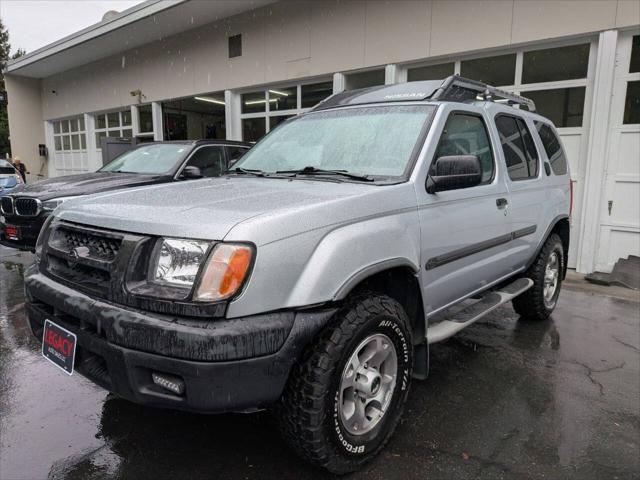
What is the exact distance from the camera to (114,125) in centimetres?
1619

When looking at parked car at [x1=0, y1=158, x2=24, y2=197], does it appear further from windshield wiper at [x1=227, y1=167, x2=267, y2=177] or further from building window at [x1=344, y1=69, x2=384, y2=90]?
windshield wiper at [x1=227, y1=167, x2=267, y2=177]

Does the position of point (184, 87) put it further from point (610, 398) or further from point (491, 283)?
point (610, 398)

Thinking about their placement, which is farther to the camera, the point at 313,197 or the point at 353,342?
the point at 313,197

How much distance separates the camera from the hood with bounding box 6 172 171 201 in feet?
18.1

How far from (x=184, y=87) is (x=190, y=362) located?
40.2ft

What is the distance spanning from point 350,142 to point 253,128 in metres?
8.73

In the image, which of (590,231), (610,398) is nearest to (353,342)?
(610,398)

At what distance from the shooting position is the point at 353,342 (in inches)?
84.4

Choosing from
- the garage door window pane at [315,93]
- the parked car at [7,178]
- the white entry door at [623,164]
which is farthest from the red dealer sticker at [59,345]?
the parked car at [7,178]

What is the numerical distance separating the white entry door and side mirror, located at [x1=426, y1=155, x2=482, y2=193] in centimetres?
492

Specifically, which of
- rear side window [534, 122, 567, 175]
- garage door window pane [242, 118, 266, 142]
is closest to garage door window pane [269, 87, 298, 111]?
garage door window pane [242, 118, 266, 142]

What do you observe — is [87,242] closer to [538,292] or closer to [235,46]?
[538,292]

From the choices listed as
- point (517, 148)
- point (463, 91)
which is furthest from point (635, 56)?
point (463, 91)

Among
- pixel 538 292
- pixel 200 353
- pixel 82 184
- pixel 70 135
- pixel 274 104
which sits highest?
pixel 274 104
